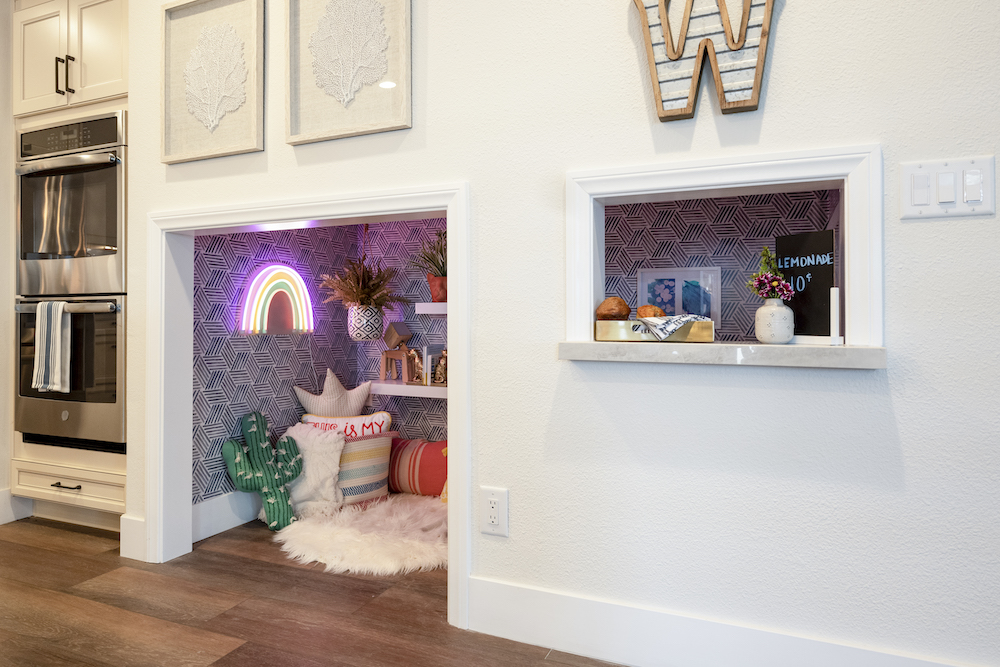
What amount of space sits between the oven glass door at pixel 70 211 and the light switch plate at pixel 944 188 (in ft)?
9.10

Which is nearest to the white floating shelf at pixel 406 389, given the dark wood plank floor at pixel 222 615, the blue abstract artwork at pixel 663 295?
the dark wood plank floor at pixel 222 615

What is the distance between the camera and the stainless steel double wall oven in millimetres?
2549

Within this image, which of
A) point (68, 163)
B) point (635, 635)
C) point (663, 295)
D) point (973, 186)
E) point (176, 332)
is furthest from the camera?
point (68, 163)

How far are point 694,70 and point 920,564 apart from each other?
132cm

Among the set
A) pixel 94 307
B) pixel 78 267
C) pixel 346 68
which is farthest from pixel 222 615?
pixel 346 68

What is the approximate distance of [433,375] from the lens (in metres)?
3.09

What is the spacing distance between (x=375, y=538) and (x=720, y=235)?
1.91 meters

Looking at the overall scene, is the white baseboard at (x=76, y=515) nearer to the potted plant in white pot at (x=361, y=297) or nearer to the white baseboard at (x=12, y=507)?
the white baseboard at (x=12, y=507)

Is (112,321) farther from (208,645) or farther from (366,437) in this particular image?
(208,645)

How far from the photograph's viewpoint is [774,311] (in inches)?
61.4

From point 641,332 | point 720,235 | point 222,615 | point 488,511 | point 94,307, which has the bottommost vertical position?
point 222,615

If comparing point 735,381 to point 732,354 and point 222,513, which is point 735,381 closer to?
point 732,354

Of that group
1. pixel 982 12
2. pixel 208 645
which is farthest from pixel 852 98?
pixel 208 645

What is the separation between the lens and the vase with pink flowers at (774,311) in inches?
61.2
